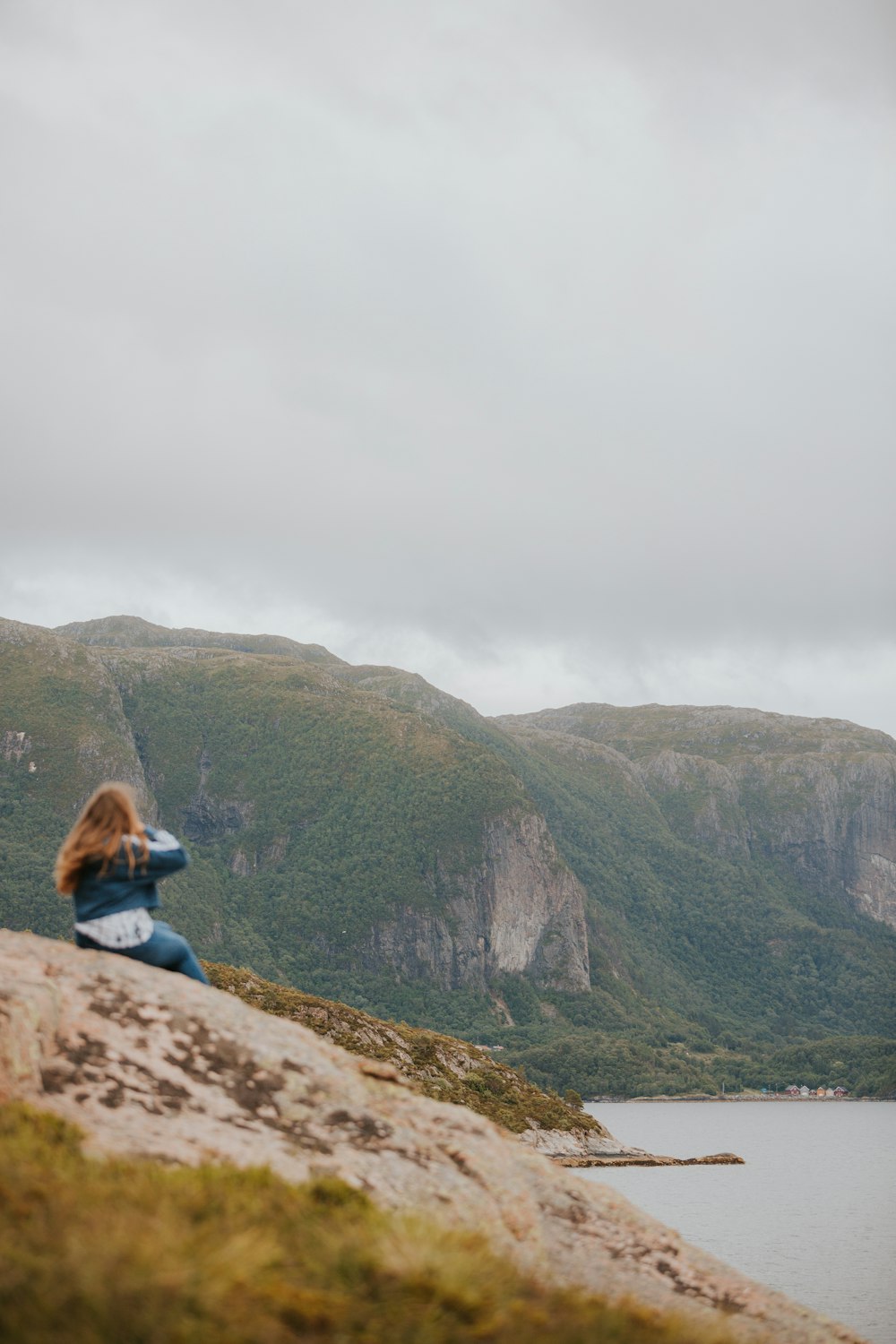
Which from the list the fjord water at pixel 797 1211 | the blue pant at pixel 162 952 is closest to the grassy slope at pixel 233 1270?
the blue pant at pixel 162 952

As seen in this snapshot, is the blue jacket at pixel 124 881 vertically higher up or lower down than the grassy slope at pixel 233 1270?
higher up

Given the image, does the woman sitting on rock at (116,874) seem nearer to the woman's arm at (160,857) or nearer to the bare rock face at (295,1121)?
the woman's arm at (160,857)

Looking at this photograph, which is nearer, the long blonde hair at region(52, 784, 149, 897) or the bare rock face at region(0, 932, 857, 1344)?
the bare rock face at region(0, 932, 857, 1344)

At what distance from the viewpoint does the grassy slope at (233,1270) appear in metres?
6.92

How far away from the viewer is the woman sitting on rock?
11859 mm

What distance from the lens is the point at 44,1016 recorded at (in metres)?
10.8

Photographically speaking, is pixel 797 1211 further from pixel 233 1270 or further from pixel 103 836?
pixel 233 1270

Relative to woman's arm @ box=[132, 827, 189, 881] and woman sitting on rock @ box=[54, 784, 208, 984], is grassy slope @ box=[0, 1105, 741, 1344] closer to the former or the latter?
woman sitting on rock @ box=[54, 784, 208, 984]

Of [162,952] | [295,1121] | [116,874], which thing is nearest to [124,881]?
[116,874]

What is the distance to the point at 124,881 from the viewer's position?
12.1 m

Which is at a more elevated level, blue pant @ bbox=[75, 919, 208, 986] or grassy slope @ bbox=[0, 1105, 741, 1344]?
blue pant @ bbox=[75, 919, 208, 986]

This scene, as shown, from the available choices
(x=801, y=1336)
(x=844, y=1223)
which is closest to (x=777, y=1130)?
(x=844, y=1223)

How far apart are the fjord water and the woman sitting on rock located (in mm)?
33785

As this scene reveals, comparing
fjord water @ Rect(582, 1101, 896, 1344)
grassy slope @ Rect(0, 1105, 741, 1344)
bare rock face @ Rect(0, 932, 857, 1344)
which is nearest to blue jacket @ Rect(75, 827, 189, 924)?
bare rock face @ Rect(0, 932, 857, 1344)
